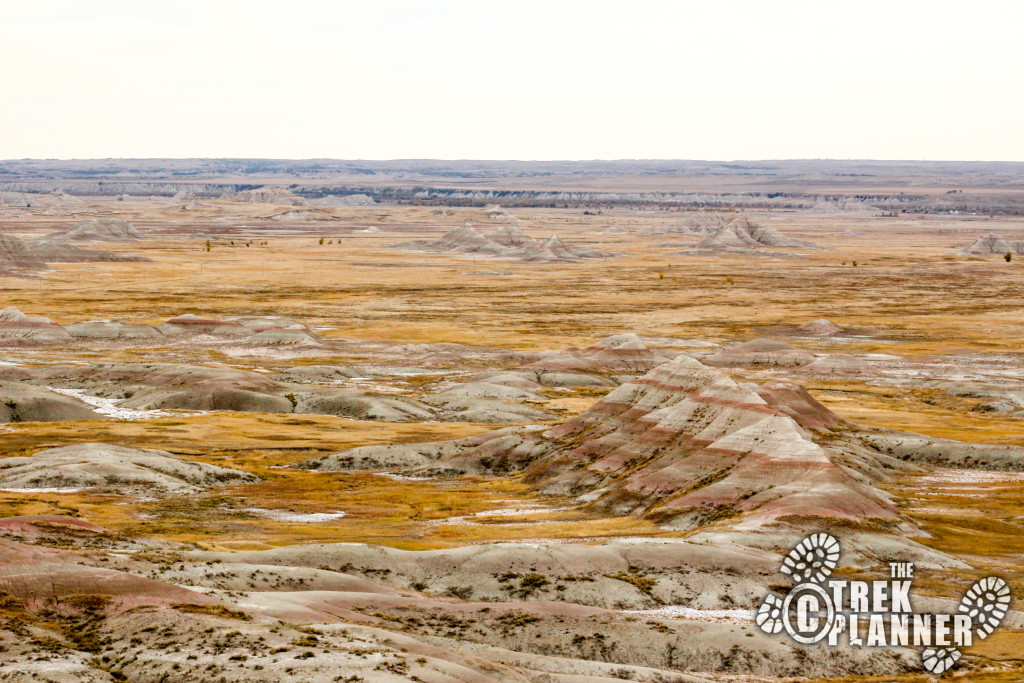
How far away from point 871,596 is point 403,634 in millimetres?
15876

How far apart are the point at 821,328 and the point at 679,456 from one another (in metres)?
69.8

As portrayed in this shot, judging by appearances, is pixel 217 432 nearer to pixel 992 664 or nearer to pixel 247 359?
pixel 247 359

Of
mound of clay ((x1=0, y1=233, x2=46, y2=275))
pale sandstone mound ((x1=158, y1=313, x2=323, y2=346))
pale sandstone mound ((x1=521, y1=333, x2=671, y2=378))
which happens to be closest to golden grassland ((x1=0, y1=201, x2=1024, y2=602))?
mound of clay ((x1=0, y1=233, x2=46, y2=275))

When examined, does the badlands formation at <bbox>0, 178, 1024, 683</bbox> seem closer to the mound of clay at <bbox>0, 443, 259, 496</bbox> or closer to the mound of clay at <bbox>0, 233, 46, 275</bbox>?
the mound of clay at <bbox>0, 443, 259, 496</bbox>

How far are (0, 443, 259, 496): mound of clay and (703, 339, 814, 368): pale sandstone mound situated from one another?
51534 mm

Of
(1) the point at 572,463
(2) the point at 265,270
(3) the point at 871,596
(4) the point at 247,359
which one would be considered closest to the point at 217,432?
(1) the point at 572,463

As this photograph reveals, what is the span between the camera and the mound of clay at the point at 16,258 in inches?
6304

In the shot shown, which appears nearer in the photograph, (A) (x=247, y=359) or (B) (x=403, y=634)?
(B) (x=403, y=634)

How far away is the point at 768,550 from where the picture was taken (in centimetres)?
3953

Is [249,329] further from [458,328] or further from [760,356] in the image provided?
[760,356]

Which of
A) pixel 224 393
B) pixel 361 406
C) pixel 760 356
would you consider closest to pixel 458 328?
pixel 760 356

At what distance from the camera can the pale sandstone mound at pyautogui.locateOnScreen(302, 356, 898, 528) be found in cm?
4522

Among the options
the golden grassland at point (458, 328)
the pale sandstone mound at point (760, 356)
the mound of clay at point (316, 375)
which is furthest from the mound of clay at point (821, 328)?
the mound of clay at point (316, 375)

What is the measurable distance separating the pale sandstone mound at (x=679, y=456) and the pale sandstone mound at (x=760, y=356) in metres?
32.7
